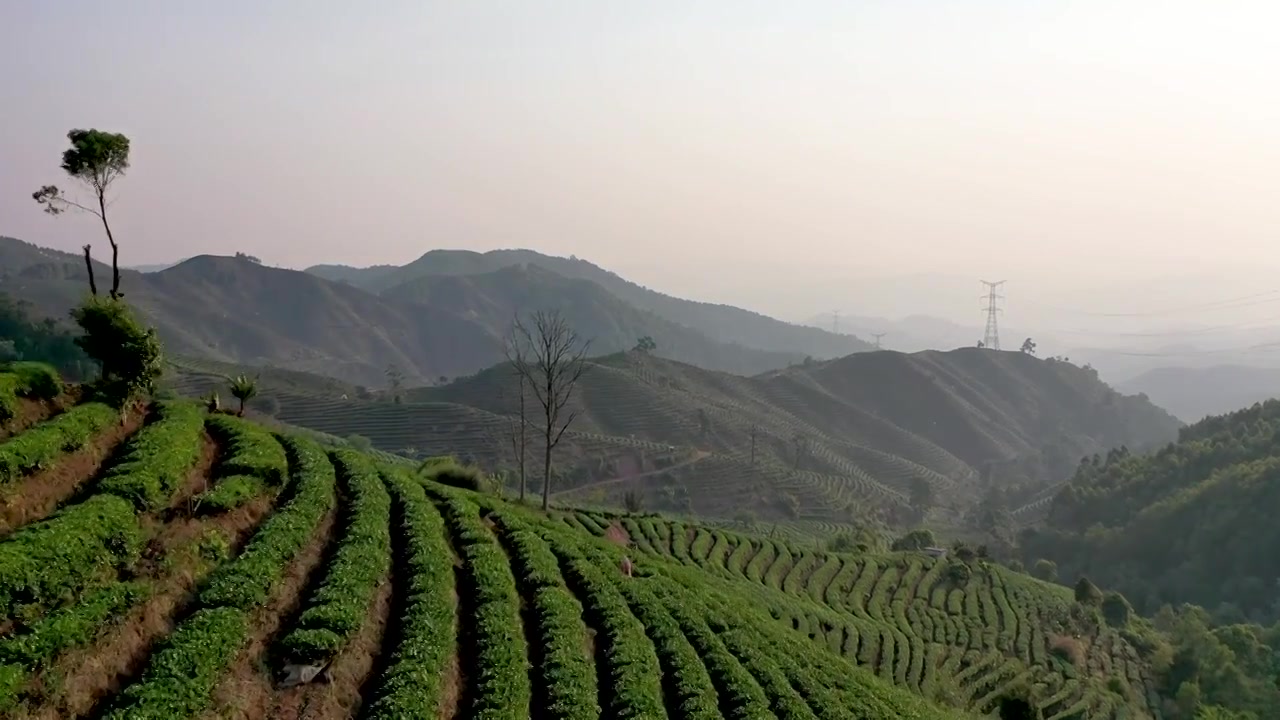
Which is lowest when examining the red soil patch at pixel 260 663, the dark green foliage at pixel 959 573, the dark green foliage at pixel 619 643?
the dark green foliage at pixel 959 573

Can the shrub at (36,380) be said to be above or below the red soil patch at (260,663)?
above

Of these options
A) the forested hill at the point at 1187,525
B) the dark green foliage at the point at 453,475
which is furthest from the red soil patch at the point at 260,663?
the forested hill at the point at 1187,525

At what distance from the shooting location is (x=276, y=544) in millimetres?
17453

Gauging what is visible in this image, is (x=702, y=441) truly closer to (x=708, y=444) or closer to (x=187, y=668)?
(x=708, y=444)

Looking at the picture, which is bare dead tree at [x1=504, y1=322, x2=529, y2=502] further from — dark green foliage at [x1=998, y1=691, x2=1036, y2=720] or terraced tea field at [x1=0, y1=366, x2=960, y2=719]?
dark green foliage at [x1=998, y1=691, x2=1036, y2=720]

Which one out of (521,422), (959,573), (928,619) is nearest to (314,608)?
(928,619)

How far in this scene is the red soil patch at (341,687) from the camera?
13.3m

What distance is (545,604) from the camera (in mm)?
19047

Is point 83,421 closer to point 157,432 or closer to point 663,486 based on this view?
point 157,432

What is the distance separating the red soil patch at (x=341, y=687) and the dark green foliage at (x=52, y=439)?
8.35m

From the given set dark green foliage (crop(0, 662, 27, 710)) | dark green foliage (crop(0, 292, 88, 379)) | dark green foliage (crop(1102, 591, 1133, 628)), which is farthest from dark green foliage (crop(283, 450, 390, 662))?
dark green foliage (crop(0, 292, 88, 379))

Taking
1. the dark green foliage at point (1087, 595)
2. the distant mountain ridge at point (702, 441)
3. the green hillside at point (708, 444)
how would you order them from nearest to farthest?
the dark green foliage at point (1087, 595) → the green hillside at point (708, 444) → the distant mountain ridge at point (702, 441)

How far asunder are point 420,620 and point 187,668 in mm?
4739

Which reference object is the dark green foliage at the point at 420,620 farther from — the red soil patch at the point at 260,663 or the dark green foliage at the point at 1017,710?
the dark green foliage at the point at 1017,710
